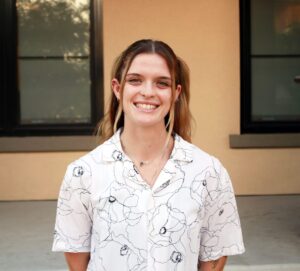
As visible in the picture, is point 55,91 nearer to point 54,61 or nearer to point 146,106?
point 54,61

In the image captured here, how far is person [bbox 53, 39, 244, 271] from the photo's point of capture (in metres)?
1.81

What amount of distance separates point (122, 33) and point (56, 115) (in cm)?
136

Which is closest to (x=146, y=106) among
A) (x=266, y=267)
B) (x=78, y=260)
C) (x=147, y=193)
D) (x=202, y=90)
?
(x=147, y=193)

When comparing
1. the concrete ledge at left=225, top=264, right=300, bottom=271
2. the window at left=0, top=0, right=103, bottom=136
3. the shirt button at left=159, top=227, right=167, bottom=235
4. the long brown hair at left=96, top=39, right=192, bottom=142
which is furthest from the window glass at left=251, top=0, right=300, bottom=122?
the shirt button at left=159, top=227, right=167, bottom=235

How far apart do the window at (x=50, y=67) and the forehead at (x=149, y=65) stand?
520 cm

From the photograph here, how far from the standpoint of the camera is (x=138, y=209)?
5.95 ft

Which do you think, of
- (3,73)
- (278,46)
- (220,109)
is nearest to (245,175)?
(220,109)

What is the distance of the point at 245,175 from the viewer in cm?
709

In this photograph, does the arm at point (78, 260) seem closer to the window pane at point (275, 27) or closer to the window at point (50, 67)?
the window at point (50, 67)

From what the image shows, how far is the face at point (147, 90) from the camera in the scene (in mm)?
1867

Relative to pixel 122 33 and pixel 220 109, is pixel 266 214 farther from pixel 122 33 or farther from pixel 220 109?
pixel 122 33

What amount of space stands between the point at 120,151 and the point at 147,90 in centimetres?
23

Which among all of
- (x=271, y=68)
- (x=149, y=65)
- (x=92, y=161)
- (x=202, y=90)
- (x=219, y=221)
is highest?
(x=271, y=68)

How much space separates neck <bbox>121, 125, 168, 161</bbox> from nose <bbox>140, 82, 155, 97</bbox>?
127 mm
